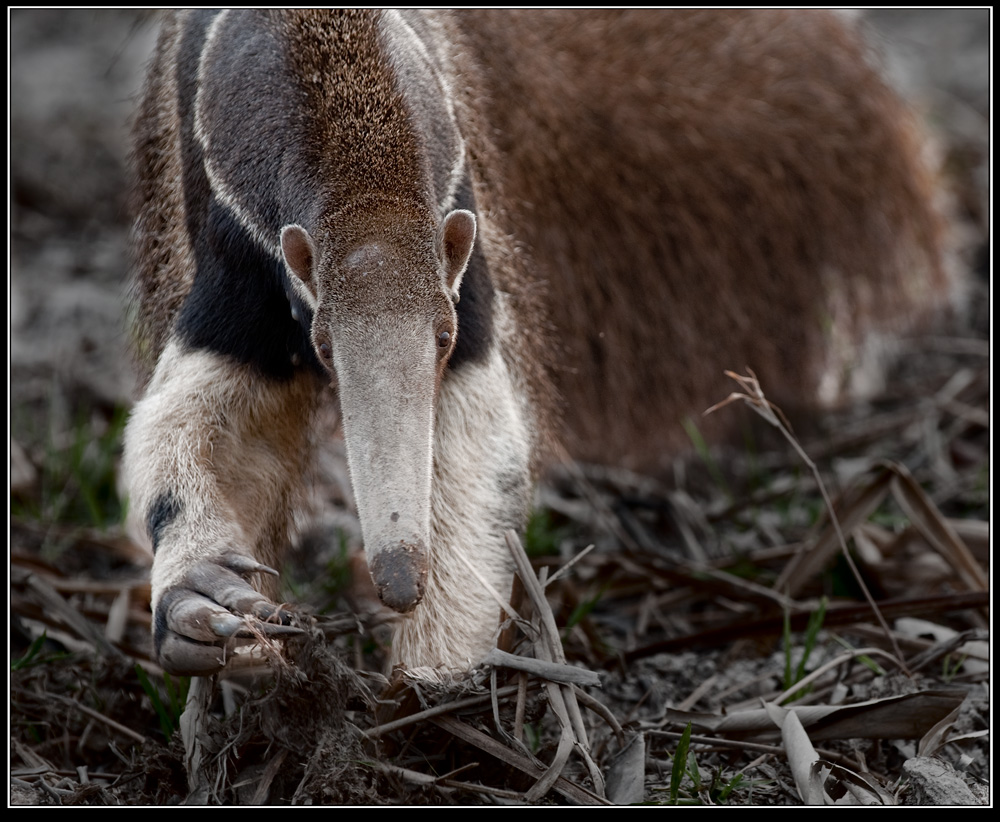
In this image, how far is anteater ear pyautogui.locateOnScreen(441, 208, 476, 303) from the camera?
2.37 meters

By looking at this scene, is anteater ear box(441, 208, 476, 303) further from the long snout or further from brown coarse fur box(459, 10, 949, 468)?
brown coarse fur box(459, 10, 949, 468)

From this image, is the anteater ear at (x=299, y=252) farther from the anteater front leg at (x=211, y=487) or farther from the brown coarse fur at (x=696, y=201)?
the brown coarse fur at (x=696, y=201)

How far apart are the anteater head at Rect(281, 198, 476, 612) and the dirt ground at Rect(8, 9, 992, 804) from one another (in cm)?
46

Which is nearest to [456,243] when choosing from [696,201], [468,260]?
[468,260]

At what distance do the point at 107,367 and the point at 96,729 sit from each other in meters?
2.95

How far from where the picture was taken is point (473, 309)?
277 cm

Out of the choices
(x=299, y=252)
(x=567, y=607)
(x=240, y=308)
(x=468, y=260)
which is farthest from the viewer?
(x=567, y=607)

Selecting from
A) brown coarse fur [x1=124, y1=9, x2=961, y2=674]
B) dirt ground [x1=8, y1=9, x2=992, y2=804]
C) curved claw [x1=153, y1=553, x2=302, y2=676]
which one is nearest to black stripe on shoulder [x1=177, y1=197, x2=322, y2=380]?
brown coarse fur [x1=124, y1=9, x2=961, y2=674]

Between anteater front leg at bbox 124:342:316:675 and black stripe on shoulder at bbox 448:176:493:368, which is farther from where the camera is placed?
black stripe on shoulder at bbox 448:176:493:368

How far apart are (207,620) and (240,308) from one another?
77cm

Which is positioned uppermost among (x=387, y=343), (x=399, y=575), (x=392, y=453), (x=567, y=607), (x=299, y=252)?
(x=299, y=252)

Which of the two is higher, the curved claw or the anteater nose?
the anteater nose

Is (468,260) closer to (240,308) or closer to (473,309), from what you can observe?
(473,309)

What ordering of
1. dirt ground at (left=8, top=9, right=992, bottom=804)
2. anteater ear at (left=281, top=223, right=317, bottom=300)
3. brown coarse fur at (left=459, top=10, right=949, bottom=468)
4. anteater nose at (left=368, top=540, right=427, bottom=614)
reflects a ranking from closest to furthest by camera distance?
anteater nose at (left=368, top=540, right=427, bottom=614) → anteater ear at (left=281, top=223, right=317, bottom=300) → dirt ground at (left=8, top=9, right=992, bottom=804) → brown coarse fur at (left=459, top=10, right=949, bottom=468)
